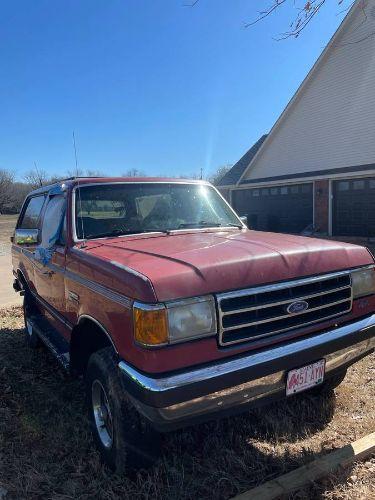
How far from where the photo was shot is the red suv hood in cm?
235

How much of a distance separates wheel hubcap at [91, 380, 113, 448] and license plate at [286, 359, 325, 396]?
4.16 feet

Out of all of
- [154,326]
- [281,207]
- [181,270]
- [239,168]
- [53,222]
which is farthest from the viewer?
[239,168]

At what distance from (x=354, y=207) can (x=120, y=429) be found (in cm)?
1523

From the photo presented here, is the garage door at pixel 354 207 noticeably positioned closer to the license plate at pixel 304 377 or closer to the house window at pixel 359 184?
the house window at pixel 359 184

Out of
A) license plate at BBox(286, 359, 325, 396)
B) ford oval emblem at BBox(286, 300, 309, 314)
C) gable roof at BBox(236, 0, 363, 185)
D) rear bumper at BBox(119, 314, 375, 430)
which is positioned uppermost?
gable roof at BBox(236, 0, 363, 185)

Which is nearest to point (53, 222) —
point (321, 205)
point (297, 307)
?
point (297, 307)

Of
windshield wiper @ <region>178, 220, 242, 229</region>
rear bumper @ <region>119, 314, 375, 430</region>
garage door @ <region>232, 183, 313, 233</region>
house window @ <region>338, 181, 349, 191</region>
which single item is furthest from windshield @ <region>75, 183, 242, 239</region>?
garage door @ <region>232, 183, 313, 233</region>

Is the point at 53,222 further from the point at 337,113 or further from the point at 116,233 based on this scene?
the point at 337,113

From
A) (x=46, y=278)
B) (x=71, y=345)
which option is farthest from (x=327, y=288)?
(x=46, y=278)

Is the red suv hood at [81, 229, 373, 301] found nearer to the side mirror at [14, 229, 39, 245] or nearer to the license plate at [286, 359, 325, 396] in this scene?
the license plate at [286, 359, 325, 396]

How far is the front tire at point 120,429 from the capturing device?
8.50ft

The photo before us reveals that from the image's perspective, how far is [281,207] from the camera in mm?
19312

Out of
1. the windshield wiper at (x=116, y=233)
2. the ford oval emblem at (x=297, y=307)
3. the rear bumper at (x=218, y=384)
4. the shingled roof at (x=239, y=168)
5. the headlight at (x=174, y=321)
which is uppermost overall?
the shingled roof at (x=239, y=168)

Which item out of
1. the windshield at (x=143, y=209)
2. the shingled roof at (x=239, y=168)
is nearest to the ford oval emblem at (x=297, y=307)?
the windshield at (x=143, y=209)
